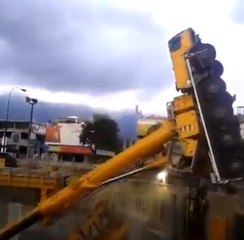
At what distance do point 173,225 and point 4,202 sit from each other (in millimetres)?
3806

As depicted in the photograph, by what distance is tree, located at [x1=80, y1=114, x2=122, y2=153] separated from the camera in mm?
64675

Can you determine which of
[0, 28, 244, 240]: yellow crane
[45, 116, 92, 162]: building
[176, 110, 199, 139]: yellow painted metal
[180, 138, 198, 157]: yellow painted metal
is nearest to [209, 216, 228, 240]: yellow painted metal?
[0, 28, 244, 240]: yellow crane

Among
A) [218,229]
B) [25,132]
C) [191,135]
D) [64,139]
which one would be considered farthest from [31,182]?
[25,132]

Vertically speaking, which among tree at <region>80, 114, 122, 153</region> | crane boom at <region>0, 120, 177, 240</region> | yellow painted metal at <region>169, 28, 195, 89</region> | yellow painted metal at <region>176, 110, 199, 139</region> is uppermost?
tree at <region>80, 114, 122, 153</region>

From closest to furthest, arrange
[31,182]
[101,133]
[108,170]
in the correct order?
[108,170]
[31,182]
[101,133]

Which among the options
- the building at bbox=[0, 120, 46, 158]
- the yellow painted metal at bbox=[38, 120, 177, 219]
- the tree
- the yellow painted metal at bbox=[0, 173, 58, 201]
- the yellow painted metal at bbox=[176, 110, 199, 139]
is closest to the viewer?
the yellow painted metal at bbox=[176, 110, 199, 139]

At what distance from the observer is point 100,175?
8.30 m

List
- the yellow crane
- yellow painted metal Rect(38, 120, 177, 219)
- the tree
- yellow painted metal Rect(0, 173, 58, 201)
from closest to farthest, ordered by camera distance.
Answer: the yellow crane < yellow painted metal Rect(38, 120, 177, 219) < yellow painted metal Rect(0, 173, 58, 201) < the tree

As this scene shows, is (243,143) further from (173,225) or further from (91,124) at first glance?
(91,124)

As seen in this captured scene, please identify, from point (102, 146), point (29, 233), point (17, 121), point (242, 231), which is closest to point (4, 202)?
point (29, 233)

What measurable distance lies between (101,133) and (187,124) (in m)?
57.5

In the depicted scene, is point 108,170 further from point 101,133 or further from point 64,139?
point 64,139

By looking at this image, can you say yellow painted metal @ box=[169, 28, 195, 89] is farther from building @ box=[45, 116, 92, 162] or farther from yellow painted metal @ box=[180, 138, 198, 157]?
building @ box=[45, 116, 92, 162]

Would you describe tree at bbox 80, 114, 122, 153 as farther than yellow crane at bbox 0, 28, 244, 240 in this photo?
Yes
